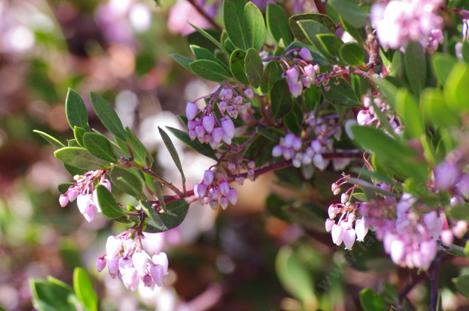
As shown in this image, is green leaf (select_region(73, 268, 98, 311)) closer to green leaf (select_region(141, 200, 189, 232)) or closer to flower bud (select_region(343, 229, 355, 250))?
green leaf (select_region(141, 200, 189, 232))

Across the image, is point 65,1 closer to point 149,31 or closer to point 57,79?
point 57,79

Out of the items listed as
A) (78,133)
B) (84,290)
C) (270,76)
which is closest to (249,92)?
(270,76)

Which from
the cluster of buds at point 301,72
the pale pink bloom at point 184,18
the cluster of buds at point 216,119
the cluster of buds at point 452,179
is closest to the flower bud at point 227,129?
the cluster of buds at point 216,119

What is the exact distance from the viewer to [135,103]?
2.38 meters

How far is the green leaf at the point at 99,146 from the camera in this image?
104 cm

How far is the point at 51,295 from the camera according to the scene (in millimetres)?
1393

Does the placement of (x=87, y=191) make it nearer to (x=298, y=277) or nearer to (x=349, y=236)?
(x=349, y=236)

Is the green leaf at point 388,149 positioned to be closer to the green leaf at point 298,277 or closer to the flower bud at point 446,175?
the flower bud at point 446,175

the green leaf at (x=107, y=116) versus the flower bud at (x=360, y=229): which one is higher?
the green leaf at (x=107, y=116)

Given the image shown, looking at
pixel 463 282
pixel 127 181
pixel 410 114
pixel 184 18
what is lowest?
pixel 184 18

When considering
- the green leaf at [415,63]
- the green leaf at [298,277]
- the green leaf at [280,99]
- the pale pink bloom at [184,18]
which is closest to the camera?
the green leaf at [415,63]

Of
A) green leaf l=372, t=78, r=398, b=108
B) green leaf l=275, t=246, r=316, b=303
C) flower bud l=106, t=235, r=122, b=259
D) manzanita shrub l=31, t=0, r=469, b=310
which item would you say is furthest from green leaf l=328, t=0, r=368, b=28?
green leaf l=275, t=246, r=316, b=303

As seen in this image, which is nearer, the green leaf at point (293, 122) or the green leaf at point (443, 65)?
the green leaf at point (443, 65)

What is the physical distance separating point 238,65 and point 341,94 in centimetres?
16
